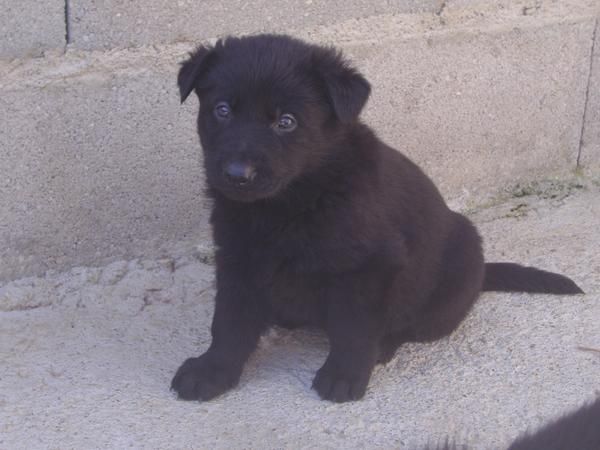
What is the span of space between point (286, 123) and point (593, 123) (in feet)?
5.94

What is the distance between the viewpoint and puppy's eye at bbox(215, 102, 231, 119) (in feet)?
7.50

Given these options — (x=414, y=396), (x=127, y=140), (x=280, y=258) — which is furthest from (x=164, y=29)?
(x=414, y=396)

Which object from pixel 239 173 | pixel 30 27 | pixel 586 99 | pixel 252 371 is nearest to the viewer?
pixel 239 173

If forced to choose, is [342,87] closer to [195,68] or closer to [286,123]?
[286,123]

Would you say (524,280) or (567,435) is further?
(524,280)

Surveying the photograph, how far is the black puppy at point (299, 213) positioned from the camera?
226 centimetres

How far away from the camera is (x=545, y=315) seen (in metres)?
2.77

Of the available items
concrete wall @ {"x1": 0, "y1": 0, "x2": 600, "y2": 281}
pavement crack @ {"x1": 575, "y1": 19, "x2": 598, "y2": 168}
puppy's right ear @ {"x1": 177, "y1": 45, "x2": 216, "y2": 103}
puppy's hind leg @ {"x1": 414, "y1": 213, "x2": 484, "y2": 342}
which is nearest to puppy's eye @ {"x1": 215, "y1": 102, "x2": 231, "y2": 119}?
puppy's right ear @ {"x1": 177, "y1": 45, "x2": 216, "y2": 103}

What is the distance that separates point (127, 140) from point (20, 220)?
399 mm

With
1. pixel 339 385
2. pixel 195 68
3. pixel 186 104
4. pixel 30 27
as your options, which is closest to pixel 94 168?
pixel 186 104

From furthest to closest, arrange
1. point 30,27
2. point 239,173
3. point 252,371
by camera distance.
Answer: point 30,27, point 252,371, point 239,173

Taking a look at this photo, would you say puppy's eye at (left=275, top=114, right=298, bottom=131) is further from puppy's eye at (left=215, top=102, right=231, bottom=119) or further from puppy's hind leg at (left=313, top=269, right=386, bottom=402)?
puppy's hind leg at (left=313, top=269, right=386, bottom=402)

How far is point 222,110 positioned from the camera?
90.5 inches

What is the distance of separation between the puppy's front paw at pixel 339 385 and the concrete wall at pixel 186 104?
0.80 meters
